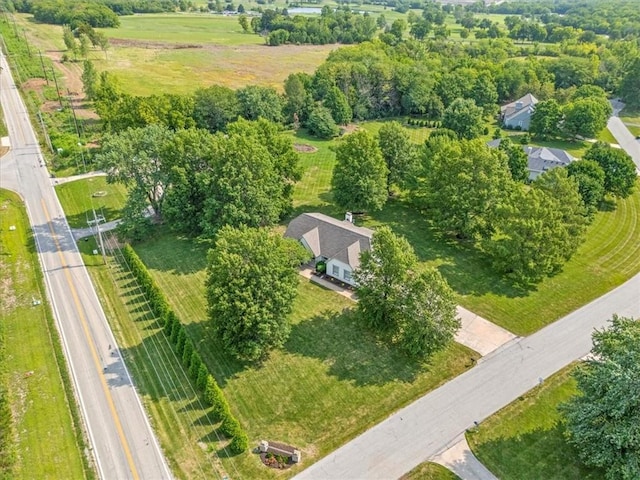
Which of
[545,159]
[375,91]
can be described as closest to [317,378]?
[545,159]

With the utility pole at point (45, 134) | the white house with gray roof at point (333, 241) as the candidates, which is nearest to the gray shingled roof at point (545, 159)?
the white house with gray roof at point (333, 241)

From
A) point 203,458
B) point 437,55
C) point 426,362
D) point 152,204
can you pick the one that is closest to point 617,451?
point 426,362

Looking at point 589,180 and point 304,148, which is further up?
point 589,180

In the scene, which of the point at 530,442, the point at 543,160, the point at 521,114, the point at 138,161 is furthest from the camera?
the point at 521,114

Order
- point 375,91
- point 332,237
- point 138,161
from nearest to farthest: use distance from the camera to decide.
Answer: point 332,237
point 138,161
point 375,91

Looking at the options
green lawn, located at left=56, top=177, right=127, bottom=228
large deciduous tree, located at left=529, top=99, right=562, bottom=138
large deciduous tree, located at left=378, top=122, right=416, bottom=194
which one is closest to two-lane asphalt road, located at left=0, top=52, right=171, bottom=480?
green lawn, located at left=56, top=177, right=127, bottom=228

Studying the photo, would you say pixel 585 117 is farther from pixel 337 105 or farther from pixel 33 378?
pixel 33 378

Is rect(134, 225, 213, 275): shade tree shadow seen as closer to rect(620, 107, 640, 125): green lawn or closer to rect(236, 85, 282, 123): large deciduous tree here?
rect(236, 85, 282, 123): large deciduous tree
